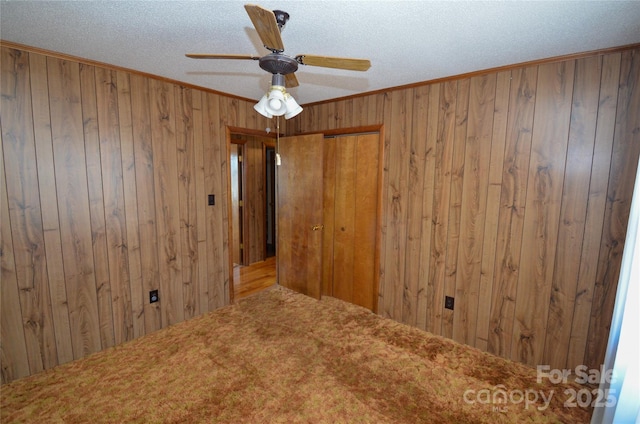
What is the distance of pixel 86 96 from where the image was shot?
2.31 m

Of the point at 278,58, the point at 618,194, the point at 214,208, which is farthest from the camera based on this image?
the point at 214,208

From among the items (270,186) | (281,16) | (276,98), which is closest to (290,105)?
(276,98)

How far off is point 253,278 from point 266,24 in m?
3.76

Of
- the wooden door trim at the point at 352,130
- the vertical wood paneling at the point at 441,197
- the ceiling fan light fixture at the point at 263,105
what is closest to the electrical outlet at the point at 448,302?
the vertical wood paneling at the point at 441,197

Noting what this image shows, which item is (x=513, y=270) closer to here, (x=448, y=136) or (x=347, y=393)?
(x=448, y=136)

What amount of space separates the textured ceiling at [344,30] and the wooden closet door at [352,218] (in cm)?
107

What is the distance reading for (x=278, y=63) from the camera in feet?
4.73

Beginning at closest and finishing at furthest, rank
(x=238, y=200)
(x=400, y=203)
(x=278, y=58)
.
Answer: (x=278, y=58), (x=400, y=203), (x=238, y=200)

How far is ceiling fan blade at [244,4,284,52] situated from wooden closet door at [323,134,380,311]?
6.52 ft

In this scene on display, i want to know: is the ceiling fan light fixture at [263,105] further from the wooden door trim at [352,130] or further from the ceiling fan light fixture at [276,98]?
the wooden door trim at [352,130]

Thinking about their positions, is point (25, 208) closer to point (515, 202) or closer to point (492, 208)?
point (492, 208)

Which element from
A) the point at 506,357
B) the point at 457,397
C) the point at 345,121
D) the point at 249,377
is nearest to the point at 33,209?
the point at 249,377

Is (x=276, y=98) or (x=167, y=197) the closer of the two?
(x=276, y=98)

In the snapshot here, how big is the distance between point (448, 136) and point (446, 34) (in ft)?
3.35
